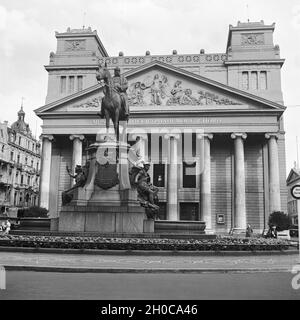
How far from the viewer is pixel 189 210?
63.8m

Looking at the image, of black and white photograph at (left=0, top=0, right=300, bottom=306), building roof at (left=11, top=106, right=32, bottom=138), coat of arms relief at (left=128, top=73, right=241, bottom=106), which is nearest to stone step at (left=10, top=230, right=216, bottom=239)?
black and white photograph at (left=0, top=0, right=300, bottom=306)

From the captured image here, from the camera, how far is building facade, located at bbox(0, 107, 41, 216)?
83.1m

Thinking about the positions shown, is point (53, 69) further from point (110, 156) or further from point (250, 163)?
point (110, 156)

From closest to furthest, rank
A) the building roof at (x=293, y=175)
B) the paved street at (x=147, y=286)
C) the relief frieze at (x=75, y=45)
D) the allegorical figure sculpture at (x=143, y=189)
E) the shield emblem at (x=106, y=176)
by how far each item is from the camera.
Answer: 1. the paved street at (x=147, y=286)
2. the shield emblem at (x=106, y=176)
3. the allegorical figure sculpture at (x=143, y=189)
4. the relief frieze at (x=75, y=45)
5. the building roof at (x=293, y=175)

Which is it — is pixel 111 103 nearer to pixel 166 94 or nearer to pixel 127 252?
pixel 127 252

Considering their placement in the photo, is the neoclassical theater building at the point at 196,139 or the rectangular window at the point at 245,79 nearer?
the neoclassical theater building at the point at 196,139

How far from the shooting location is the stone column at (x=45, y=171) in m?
61.9

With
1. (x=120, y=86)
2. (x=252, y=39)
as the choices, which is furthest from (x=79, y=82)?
(x=120, y=86)

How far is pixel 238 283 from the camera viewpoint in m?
10.4

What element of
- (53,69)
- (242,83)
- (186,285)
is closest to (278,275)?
(186,285)

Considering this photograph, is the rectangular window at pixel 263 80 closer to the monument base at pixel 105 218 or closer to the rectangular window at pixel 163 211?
the rectangular window at pixel 163 211

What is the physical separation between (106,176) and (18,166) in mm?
72641

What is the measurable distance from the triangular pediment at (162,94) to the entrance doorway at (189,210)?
13.8 m

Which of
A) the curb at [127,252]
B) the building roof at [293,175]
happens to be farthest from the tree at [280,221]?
the building roof at [293,175]
